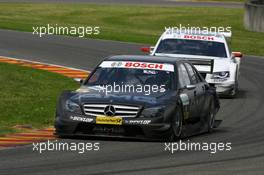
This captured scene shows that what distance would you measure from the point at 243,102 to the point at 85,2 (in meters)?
40.6

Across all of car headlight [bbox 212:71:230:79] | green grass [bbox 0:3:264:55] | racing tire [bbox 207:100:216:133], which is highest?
racing tire [bbox 207:100:216:133]

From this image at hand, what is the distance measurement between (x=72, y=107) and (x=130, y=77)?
1322 mm

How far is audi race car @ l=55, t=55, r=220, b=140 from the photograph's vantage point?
13703 millimetres

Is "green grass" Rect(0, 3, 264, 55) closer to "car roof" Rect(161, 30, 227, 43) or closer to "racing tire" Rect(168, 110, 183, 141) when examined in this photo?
"car roof" Rect(161, 30, 227, 43)

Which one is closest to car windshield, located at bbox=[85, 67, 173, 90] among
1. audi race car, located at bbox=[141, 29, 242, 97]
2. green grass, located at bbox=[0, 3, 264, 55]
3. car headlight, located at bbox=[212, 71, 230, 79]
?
audi race car, located at bbox=[141, 29, 242, 97]

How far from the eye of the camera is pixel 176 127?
46.2 feet

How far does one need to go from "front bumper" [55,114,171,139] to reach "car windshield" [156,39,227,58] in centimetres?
908

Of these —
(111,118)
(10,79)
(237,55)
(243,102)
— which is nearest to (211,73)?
(243,102)

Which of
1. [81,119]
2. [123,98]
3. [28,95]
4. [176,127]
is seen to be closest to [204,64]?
[28,95]

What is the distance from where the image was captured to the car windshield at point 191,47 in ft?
74.9

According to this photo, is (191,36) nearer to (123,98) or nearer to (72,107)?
(123,98)

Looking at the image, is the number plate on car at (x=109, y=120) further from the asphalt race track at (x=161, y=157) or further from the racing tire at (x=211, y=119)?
the racing tire at (x=211, y=119)

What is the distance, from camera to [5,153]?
40.0 feet

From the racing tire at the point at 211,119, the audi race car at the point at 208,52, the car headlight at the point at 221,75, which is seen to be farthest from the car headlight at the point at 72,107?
the car headlight at the point at 221,75
